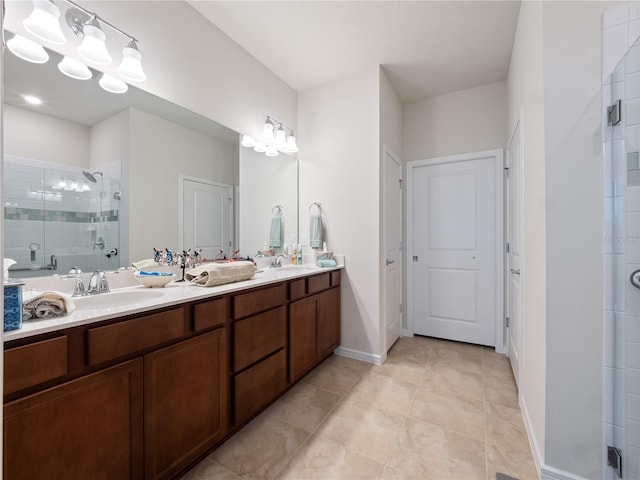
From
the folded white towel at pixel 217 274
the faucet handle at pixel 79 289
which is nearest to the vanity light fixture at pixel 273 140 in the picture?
the folded white towel at pixel 217 274

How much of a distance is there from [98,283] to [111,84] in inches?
42.5

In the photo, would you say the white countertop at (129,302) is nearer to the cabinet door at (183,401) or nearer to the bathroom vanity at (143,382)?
the bathroom vanity at (143,382)

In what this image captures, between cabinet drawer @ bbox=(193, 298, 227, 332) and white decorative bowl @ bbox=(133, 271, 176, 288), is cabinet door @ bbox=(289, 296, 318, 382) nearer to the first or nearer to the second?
cabinet drawer @ bbox=(193, 298, 227, 332)

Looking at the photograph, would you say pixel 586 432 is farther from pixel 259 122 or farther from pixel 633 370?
pixel 259 122

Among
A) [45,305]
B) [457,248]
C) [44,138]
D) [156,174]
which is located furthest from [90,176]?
[457,248]

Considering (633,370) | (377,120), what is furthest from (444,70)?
(633,370)

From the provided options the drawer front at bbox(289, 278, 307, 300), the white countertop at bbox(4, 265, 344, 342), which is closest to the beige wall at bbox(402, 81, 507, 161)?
the drawer front at bbox(289, 278, 307, 300)

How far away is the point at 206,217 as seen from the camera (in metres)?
2.11

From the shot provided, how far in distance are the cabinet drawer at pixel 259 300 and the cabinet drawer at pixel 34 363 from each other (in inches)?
29.2

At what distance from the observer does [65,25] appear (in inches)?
55.5

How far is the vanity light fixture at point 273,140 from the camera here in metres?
2.55

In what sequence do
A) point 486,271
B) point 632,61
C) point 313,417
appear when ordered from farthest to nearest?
point 486,271
point 313,417
point 632,61

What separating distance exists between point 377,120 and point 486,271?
1864 millimetres

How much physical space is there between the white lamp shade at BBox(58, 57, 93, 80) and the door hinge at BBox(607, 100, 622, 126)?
2445 millimetres
